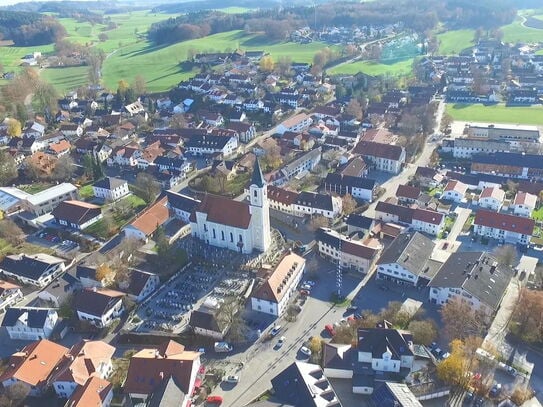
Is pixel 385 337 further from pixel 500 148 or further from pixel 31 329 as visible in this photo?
pixel 500 148

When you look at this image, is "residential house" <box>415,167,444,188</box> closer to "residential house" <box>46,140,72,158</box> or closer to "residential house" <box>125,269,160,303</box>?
"residential house" <box>125,269,160,303</box>

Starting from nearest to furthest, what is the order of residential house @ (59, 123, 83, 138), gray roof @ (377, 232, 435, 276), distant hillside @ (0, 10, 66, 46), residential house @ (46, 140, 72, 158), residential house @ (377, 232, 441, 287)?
residential house @ (377, 232, 441, 287), gray roof @ (377, 232, 435, 276), residential house @ (46, 140, 72, 158), residential house @ (59, 123, 83, 138), distant hillside @ (0, 10, 66, 46)

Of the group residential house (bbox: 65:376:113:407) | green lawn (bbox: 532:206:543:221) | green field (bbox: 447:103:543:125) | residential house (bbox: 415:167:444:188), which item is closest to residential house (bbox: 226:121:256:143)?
residential house (bbox: 415:167:444:188)

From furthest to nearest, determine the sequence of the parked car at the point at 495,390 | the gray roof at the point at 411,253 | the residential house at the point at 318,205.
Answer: the residential house at the point at 318,205 < the gray roof at the point at 411,253 < the parked car at the point at 495,390

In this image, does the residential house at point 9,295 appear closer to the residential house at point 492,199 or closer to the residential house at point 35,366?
the residential house at point 35,366

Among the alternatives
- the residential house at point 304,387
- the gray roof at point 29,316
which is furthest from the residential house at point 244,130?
the residential house at point 304,387
